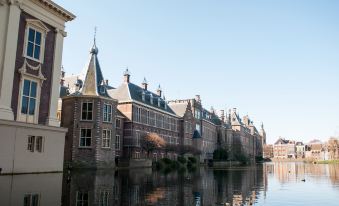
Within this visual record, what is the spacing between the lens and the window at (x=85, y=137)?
133ft

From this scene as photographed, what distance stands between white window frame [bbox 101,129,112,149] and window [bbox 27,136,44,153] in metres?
17.1

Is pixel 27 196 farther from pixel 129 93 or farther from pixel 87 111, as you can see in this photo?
pixel 129 93

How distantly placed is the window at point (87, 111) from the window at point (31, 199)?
28.2m

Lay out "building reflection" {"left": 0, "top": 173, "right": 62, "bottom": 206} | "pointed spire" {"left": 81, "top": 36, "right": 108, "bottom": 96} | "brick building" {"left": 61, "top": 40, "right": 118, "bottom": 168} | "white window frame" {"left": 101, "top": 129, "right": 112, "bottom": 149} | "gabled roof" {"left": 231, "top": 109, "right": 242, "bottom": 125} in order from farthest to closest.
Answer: "gabled roof" {"left": 231, "top": 109, "right": 242, "bottom": 125}, "pointed spire" {"left": 81, "top": 36, "right": 108, "bottom": 96}, "white window frame" {"left": 101, "top": 129, "right": 112, "bottom": 149}, "brick building" {"left": 61, "top": 40, "right": 118, "bottom": 168}, "building reflection" {"left": 0, "top": 173, "right": 62, "bottom": 206}

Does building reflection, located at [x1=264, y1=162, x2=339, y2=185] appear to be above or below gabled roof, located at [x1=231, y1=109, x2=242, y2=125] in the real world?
below

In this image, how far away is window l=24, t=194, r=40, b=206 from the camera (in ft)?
37.2

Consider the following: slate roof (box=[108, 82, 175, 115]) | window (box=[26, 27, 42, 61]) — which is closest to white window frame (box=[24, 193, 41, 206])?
window (box=[26, 27, 42, 61])

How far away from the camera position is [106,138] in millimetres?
42031

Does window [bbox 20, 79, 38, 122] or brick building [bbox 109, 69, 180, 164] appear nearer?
window [bbox 20, 79, 38, 122]

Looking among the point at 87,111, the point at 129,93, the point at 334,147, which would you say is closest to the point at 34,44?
the point at 87,111

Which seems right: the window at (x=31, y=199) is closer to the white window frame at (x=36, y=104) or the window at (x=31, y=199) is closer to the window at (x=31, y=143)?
the window at (x=31, y=143)

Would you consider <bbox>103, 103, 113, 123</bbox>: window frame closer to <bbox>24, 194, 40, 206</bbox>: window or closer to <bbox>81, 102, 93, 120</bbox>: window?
<bbox>81, 102, 93, 120</bbox>: window

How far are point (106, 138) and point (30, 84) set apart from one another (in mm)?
18645

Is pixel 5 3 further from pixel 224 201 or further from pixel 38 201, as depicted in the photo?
pixel 224 201
